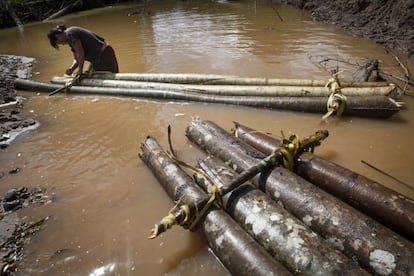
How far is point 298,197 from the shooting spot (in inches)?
106

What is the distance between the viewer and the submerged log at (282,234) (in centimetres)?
213

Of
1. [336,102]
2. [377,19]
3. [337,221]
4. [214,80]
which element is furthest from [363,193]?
[377,19]

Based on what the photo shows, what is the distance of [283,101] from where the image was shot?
502cm

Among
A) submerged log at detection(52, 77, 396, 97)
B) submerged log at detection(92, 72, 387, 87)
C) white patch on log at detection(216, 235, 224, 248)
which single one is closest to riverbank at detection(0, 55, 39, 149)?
submerged log at detection(52, 77, 396, 97)

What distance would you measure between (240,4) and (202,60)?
928 cm

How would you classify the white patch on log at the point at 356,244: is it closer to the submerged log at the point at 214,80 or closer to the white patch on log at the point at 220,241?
the white patch on log at the point at 220,241

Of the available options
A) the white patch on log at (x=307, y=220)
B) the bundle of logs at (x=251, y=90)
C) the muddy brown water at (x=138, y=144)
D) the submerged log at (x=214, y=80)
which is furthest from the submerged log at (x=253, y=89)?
the white patch on log at (x=307, y=220)

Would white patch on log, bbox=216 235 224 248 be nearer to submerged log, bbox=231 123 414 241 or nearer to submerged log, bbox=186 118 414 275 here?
submerged log, bbox=186 118 414 275

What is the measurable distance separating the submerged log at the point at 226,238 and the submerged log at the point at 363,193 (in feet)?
2.91

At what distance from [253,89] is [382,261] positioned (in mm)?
3708

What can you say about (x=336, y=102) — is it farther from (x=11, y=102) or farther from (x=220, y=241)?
(x=11, y=102)

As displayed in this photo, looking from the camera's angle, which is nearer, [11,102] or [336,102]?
[336,102]

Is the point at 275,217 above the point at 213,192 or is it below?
below

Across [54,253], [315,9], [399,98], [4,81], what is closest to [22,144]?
[54,253]
